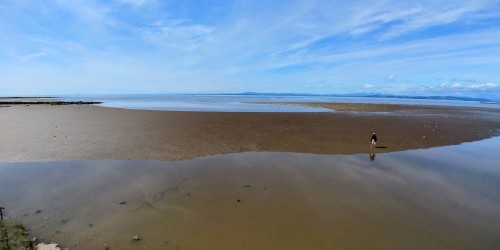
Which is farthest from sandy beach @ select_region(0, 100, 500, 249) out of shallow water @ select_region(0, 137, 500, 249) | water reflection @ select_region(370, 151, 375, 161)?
water reflection @ select_region(370, 151, 375, 161)

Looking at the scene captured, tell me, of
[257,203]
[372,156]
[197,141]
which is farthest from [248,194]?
[197,141]

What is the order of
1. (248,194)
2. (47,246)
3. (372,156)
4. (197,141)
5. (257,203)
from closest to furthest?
(47,246)
(257,203)
(248,194)
(372,156)
(197,141)

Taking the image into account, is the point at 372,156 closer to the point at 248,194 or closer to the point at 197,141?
the point at 248,194

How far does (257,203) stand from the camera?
33.5 feet

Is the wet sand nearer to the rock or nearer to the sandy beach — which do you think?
the sandy beach

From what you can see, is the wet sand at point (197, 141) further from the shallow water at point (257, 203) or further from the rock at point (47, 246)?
the rock at point (47, 246)

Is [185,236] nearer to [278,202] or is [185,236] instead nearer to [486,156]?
[278,202]

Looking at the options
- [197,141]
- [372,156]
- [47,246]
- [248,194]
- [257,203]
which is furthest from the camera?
[197,141]

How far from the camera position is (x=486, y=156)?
18250mm

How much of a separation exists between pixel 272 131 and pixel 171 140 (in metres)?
9.27

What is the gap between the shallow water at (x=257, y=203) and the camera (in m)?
7.84

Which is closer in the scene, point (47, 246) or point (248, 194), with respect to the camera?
point (47, 246)

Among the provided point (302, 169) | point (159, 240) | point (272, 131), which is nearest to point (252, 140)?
point (272, 131)

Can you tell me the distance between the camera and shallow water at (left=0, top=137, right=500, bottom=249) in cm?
784
